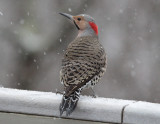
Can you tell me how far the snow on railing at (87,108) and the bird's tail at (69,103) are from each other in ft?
0.10

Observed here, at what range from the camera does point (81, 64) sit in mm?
5418

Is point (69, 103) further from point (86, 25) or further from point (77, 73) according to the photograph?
point (86, 25)

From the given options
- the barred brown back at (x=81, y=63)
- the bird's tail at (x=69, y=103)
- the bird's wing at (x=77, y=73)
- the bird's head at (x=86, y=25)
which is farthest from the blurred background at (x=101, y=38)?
the bird's tail at (x=69, y=103)

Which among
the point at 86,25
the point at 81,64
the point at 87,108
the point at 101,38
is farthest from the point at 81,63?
the point at 101,38

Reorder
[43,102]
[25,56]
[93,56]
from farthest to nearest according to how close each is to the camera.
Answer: [25,56], [93,56], [43,102]

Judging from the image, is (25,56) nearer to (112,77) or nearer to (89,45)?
(112,77)

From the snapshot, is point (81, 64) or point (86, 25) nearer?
point (81, 64)

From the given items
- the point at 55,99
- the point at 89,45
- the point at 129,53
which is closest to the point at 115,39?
the point at 129,53

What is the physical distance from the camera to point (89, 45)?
5969 mm

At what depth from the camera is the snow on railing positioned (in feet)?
14.7

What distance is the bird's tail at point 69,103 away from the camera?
184 inches

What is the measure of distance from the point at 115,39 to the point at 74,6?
84 cm

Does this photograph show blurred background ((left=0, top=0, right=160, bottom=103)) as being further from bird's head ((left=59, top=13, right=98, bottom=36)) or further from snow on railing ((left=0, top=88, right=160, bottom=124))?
snow on railing ((left=0, top=88, right=160, bottom=124))

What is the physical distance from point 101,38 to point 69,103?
201 inches
